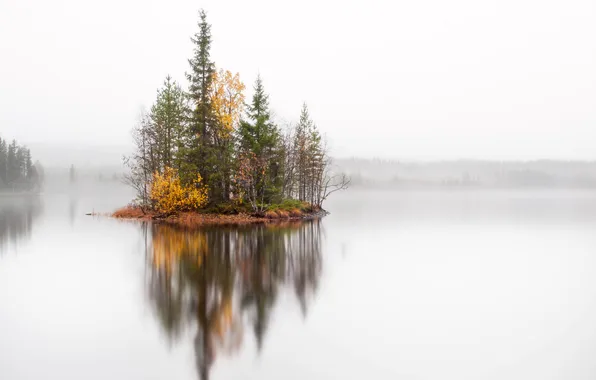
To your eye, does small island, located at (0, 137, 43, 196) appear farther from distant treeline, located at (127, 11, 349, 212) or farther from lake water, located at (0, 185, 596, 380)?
lake water, located at (0, 185, 596, 380)

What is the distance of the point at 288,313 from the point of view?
10391mm

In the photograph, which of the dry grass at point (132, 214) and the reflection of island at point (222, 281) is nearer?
the reflection of island at point (222, 281)

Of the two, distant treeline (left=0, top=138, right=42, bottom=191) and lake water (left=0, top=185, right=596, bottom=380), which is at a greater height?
distant treeline (left=0, top=138, right=42, bottom=191)

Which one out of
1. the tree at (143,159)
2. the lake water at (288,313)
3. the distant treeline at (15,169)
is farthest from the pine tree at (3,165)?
the lake water at (288,313)

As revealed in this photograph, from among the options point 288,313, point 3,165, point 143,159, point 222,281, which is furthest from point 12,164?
point 288,313

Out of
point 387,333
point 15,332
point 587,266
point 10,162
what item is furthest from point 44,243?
point 10,162

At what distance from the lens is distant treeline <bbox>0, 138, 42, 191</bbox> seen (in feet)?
367

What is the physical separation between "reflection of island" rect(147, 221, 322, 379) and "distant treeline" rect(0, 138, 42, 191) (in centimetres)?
10869

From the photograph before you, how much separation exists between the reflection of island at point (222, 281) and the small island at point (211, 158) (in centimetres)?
1263

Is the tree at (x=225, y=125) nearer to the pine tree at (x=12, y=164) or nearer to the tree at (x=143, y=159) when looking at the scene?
the tree at (x=143, y=159)

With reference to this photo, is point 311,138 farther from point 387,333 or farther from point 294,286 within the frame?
point 387,333

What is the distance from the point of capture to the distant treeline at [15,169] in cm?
11175

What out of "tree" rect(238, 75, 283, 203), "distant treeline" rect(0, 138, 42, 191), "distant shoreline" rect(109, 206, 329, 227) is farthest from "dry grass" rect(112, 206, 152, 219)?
"distant treeline" rect(0, 138, 42, 191)

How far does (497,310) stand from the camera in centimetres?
1147
